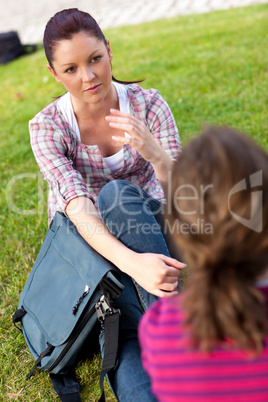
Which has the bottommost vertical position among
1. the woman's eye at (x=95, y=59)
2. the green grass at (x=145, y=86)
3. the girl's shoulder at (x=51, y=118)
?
the green grass at (x=145, y=86)

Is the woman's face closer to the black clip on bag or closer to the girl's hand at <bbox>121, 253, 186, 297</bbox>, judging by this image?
the black clip on bag

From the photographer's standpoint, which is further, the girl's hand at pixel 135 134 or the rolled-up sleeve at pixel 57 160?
the rolled-up sleeve at pixel 57 160

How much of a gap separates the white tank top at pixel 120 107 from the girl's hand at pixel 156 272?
66cm

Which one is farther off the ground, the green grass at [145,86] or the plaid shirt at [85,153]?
the plaid shirt at [85,153]

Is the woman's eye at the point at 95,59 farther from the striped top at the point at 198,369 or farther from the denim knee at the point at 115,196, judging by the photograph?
the striped top at the point at 198,369

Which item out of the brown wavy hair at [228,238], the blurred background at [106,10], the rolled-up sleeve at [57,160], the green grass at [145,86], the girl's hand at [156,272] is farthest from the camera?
the blurred background at [106,10]

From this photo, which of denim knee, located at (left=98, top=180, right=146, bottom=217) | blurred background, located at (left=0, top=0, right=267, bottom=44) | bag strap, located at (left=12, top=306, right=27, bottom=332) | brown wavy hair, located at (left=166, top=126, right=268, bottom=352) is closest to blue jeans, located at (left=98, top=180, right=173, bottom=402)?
denim knee, located at (left=98, top=180, right=146, bottom=217)

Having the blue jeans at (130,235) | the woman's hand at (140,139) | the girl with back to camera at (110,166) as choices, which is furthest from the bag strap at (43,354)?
the woman's hand at (140,139)

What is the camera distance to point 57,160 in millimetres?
2395

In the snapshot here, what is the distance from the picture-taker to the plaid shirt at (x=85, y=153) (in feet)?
7.83

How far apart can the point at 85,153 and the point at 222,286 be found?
1.54 metres

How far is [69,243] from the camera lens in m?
2.32

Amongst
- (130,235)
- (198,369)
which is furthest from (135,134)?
(198,369)

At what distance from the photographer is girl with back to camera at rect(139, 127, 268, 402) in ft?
3.64
